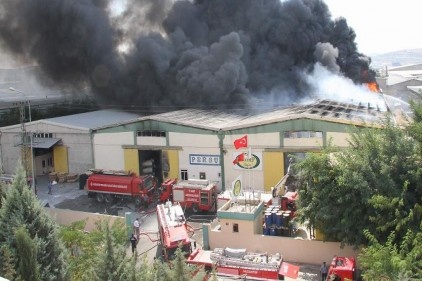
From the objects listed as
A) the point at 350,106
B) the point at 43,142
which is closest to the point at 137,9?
the point at 43,142

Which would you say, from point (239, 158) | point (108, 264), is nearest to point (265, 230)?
point (239, 158)

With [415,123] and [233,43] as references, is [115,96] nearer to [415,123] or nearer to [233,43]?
[233,43]

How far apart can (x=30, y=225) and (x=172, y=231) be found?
748 centimetres

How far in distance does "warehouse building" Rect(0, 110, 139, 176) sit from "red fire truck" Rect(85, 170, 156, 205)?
4.34m

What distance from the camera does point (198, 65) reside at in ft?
124

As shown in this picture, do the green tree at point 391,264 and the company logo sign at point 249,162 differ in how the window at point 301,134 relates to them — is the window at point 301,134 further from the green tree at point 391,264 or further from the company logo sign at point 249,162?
the green tree at point 391,264

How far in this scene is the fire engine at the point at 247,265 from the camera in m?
14.1

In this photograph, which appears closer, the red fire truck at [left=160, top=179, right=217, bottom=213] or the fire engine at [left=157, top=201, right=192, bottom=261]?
the fire engine at [left=157, top=201, right=192, bottom=261]

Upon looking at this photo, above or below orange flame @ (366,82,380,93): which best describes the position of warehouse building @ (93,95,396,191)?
below

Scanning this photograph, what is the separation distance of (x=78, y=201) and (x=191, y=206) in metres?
6.70

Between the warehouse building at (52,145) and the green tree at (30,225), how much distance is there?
18.0m

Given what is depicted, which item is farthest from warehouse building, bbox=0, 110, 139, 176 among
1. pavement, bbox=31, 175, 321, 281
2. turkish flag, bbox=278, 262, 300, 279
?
turkish flag, bbox=278, 262, 300, 279

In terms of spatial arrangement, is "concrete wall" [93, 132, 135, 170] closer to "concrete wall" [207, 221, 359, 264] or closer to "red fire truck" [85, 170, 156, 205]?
"red fire truck" [85, 170, 156, 205]

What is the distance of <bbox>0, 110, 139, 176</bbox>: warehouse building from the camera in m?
28.1
